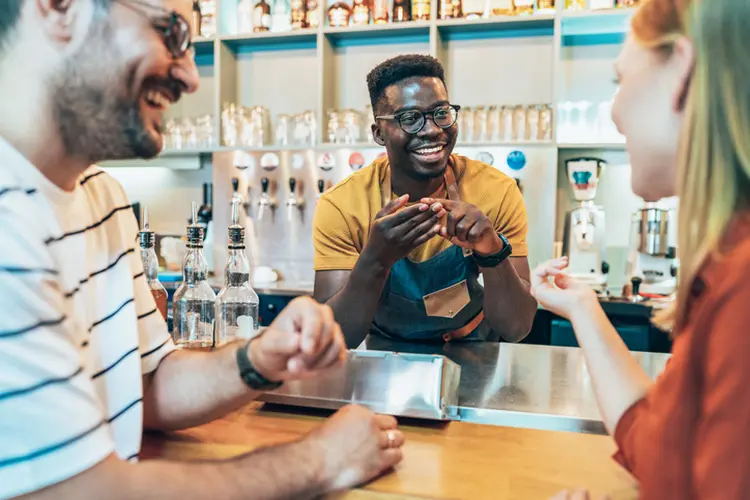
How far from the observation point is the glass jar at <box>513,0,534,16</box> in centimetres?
348

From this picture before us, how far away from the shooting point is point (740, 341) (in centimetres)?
61

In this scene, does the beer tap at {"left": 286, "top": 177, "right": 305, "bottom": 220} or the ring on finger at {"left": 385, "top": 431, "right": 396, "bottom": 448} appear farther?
the beer tap at {"left": 286, "top": 177, "right": 305, "bottom": 220}

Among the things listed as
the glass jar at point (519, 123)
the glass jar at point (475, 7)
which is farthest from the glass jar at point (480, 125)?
the glass jar at point (475, 7)

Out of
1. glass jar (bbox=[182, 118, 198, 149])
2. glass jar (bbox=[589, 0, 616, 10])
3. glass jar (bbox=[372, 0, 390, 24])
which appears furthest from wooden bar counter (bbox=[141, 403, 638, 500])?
glass jar (bbox=[182, 118, 198, 149])

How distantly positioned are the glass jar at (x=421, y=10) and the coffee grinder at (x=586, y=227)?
3.77ft

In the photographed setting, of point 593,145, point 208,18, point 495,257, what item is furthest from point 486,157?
point 208,18

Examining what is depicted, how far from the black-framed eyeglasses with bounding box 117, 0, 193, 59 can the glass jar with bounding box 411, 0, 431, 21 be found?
9.33ft

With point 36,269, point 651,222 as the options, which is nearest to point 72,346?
point 36,269

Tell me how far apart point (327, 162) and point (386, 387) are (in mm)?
A: 2642

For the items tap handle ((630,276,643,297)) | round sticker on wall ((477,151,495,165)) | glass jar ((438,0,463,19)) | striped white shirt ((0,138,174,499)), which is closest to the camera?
striped white shirt ((0,138,174,499))

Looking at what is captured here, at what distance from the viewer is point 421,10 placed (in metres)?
3.57

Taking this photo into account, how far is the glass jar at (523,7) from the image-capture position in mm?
3477

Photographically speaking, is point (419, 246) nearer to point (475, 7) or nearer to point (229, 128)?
point (475, 7)

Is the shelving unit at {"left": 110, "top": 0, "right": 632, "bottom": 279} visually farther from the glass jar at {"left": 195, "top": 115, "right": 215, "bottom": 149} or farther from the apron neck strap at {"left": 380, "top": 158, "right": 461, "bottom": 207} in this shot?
the apron neck strap at {"left": 380, "top": 158, "right": 461, "bottom": 207}
